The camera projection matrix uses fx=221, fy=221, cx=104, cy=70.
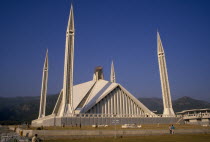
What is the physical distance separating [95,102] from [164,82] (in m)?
14.7

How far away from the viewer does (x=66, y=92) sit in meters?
31.7

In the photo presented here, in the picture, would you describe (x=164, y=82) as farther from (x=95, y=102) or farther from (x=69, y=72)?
(x=69, y=72)

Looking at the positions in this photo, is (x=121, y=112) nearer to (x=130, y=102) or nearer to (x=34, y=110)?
(x=130, y=102)

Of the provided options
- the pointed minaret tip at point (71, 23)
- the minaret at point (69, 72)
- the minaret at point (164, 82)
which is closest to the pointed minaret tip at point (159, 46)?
the minaret at point (164, 82)

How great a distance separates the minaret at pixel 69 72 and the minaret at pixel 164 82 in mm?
18192

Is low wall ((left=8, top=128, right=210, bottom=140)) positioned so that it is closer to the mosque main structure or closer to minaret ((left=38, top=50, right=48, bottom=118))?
the mosque main structure

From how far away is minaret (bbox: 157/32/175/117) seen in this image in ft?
135

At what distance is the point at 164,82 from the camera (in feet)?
140

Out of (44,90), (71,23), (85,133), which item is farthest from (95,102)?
(85,133)

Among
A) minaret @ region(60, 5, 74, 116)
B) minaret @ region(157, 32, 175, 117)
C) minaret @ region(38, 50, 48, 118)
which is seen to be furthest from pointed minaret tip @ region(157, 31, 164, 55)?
minaret @ region(38, 50, 48, 118)

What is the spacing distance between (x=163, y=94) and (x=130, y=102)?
262 inches

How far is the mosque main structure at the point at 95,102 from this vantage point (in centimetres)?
3113

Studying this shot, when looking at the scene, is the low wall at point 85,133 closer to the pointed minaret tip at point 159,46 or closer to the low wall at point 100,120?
the low wall at point 100,120

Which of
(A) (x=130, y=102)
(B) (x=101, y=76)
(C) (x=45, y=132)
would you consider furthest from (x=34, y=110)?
(C) (x=45, y=132)
